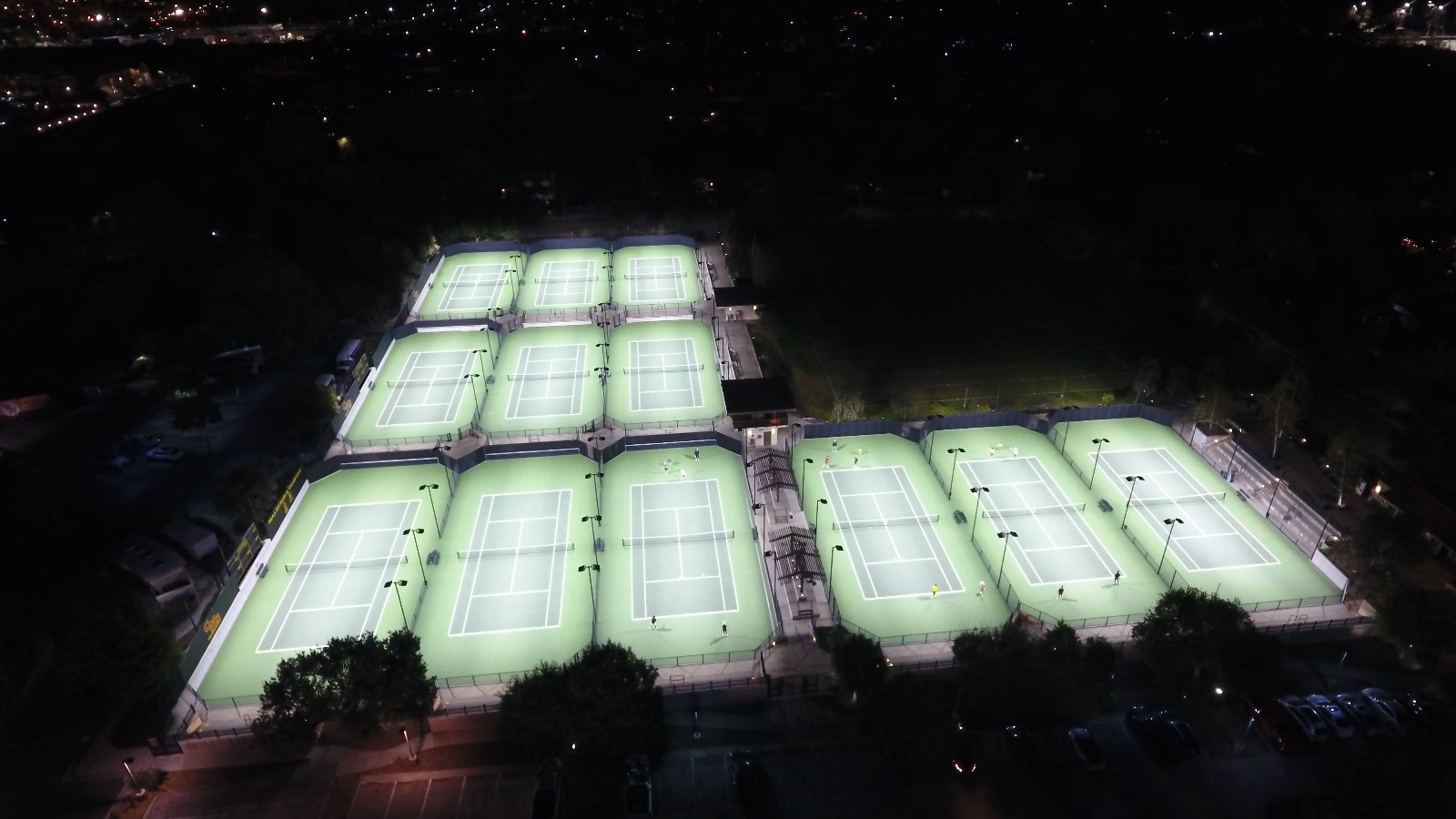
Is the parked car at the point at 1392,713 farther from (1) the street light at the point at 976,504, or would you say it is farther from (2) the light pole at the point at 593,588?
(2) the light pole at the point at 593,588

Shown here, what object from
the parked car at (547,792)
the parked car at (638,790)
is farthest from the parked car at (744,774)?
the parked car at (547,792)

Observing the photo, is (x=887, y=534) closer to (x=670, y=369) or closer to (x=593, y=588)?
(x=593, y=588)

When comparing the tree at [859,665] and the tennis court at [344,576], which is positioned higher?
the tennis court at [344,576]

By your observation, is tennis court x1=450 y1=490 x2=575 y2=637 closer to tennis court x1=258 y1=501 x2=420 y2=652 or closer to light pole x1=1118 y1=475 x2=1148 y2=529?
tennis court x1=258 y1=501 x2=420 y2=652

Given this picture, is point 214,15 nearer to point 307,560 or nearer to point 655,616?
point 307,560

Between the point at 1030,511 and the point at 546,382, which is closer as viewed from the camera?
the point at 1030,511

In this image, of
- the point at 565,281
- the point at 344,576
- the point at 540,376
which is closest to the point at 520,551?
the point at 344,576

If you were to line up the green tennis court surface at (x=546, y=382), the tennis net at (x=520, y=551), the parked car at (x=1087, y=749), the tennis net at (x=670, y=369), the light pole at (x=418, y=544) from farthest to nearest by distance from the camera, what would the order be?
the tennis net at (x=670, y=369)
the green tennis court surface at (x=546, y=382)
the tennis net at (x=520, y=551)
the light pole at (x=418, y=544)
the parked car at (x=1087, y=749)

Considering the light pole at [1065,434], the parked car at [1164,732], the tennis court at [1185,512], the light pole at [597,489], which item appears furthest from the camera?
the light pole at [1065,434]
